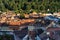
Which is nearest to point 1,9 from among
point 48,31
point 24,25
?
point 24,25

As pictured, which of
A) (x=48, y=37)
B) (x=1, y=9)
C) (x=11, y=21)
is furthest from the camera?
(x=1, y=9)

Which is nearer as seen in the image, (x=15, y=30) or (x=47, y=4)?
(x=15, y=30)

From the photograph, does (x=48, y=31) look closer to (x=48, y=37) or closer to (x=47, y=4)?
(x=48, y=37)

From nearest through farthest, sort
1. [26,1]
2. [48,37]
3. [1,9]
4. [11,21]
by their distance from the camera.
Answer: [48,37] → [11,21] → [1,9] → [26,1]

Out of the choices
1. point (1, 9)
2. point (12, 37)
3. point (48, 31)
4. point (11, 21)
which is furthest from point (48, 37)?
point (1, 9)

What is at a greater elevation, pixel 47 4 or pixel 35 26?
pixel 35 26

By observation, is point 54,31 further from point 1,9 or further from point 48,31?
point 1,9
